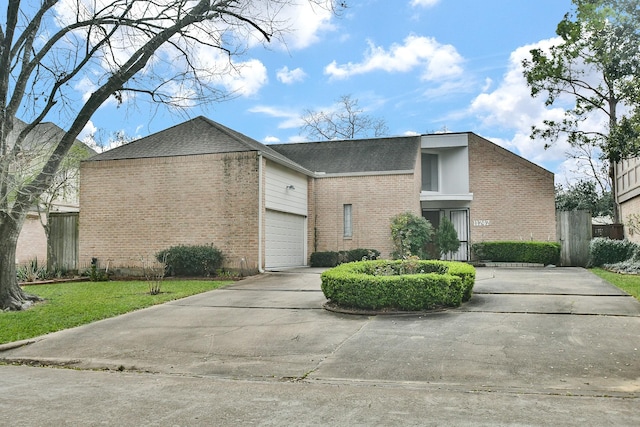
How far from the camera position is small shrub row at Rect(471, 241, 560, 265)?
2058 centimetres

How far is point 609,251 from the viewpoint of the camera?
18.9m

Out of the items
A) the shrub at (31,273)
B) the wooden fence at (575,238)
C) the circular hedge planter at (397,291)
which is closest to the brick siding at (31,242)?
the shrub at (31,273)

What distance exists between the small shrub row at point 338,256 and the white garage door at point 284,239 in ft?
2.37

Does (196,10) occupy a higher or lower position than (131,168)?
higher

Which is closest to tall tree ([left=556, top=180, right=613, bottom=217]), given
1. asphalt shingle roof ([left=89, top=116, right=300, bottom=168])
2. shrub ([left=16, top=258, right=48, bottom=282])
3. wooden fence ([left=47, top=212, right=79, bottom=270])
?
asphalt shingle roof ([left=89, top=116, right=300, bottom=168])

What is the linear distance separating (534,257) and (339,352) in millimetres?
15888

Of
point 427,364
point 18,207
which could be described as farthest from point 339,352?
point 18,207

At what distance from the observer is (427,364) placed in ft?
21.5

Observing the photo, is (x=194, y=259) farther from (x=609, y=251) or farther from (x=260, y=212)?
(x=609, y=251)

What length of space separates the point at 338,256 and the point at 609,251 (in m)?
9.88

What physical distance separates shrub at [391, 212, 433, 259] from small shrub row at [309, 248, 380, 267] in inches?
36.3

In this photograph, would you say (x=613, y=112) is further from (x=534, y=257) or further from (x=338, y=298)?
(x=338, y=298)

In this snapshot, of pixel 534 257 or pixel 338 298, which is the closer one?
pixel 338 298

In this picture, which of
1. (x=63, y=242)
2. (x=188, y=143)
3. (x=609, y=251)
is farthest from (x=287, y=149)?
(x=609, y=251)
